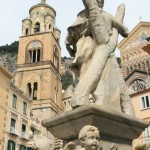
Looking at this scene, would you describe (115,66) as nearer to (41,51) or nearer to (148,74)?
(148,74)

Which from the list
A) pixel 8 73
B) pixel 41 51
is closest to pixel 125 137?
pixel 8 73

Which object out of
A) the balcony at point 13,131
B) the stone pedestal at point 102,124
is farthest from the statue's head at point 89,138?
the balcony at point 13,131

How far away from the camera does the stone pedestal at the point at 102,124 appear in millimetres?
3441

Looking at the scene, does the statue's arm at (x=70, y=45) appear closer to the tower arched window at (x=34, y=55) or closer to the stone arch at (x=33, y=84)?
the stone arch at (x=33, y=84)

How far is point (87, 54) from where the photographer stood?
4371 millimetres

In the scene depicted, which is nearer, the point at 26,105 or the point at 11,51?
the point at 26,105

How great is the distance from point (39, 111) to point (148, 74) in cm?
2280

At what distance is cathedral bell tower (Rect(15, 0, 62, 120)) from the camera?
5553cm

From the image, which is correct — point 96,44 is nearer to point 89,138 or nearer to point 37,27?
point 89,138

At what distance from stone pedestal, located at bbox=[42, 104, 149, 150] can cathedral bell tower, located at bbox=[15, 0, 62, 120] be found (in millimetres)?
49414

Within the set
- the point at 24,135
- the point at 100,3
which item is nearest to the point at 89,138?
the point at 100,3

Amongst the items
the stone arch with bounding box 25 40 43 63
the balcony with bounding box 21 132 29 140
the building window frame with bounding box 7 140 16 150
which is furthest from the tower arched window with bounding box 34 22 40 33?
the building window frame with bounding box 7 140 16 150

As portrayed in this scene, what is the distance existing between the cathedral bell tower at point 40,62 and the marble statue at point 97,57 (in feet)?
160

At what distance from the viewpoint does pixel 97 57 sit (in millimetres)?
4176
